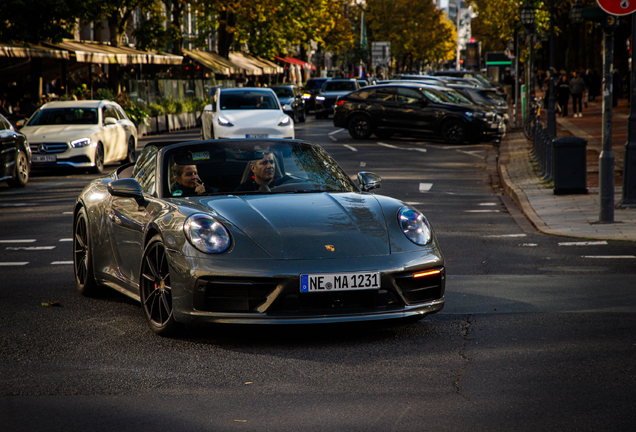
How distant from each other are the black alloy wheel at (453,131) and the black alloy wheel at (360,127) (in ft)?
8.65

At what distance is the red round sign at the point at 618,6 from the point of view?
10.6 metres

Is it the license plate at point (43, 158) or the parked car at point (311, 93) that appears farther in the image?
the parked car at point (311, 93)

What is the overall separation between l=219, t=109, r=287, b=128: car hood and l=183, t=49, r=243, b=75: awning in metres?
27.9

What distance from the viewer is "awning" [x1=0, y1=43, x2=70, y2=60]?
2780 centimetres

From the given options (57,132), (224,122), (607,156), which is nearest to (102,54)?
(224,122)

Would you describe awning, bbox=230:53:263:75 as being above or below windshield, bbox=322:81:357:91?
above

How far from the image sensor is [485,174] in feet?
64.7

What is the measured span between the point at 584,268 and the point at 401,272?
336cm

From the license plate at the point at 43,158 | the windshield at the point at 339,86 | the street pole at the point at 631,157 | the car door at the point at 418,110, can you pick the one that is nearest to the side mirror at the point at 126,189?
the street pole at the point at 631,157

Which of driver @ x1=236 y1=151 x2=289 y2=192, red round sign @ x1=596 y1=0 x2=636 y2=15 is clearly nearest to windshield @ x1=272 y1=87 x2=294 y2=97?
red round sign @ x1=596 y1=0 x2=636 y2=15

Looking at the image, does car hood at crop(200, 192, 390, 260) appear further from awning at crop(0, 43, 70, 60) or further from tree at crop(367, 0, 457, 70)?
tree at crop(367, 0, 457, 70)

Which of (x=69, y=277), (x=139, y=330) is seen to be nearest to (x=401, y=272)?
(x=139, y=330)

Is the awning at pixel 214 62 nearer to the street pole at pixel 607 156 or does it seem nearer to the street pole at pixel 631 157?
the street pole at pixel 631 157

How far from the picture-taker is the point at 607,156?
444 inches
